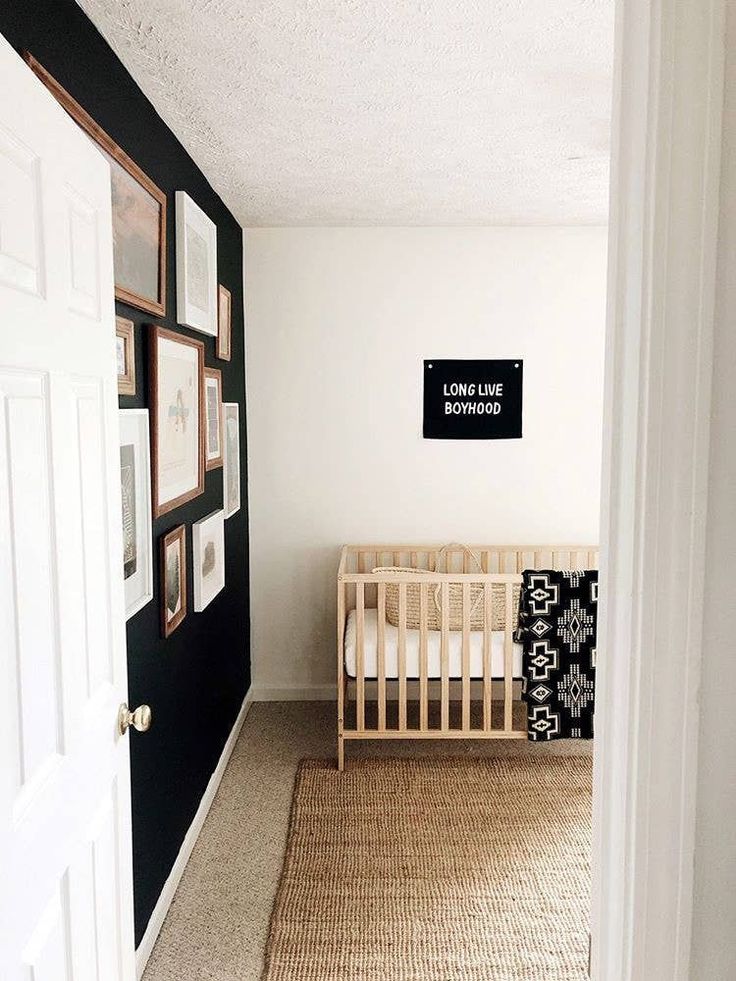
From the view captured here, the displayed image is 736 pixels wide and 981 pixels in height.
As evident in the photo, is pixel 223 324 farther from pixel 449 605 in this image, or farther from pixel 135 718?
pixel 135 718

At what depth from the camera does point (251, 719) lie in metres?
4.23

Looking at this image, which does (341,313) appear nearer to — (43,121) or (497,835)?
(497,835)

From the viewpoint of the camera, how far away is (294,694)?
4.51 metres

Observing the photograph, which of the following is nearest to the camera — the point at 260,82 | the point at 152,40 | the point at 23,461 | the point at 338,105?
the point at 23,461

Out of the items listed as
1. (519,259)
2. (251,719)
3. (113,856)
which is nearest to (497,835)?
(251,719)

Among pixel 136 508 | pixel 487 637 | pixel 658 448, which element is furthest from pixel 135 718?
pixel 487 637

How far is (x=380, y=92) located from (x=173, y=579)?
1.58 meters

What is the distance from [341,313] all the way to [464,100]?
1966 millimetres

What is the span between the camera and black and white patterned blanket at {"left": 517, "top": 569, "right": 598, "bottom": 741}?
3.36 metres

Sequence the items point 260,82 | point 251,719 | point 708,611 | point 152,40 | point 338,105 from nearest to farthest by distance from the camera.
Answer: point 708,611 → point 152,40 → point 260,82 → point 338,105 → point 251,719

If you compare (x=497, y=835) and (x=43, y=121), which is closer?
(x=43, y=121)

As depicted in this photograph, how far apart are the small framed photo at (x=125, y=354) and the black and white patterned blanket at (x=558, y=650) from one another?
5.90ft

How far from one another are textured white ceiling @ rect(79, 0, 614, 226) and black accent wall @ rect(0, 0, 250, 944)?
0.10 meters

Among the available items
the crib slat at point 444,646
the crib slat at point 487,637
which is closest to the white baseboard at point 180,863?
the crib slat at point 444,646
